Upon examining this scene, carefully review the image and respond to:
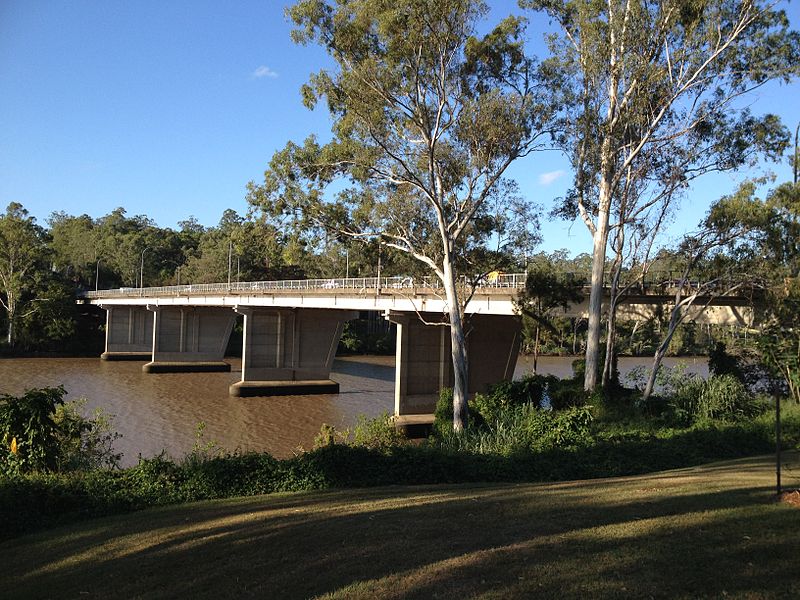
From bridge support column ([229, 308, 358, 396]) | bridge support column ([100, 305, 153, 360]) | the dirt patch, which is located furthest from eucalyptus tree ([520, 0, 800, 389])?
bridge support column ([100, 305, 153, 360])

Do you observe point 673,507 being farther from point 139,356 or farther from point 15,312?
point 15,312

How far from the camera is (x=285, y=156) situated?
73.2 feet

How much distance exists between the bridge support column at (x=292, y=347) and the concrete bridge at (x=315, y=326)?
7 centimetres

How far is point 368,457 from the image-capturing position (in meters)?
12.8

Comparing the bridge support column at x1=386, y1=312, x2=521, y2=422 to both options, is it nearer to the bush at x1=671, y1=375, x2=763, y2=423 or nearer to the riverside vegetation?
the riverside vegetation

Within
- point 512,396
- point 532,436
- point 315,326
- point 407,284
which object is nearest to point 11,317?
point 315,326

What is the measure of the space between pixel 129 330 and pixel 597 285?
203 ft

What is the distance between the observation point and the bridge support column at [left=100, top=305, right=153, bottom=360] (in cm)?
7119

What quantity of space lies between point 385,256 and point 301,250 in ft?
19.2

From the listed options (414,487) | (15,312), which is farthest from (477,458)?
(15,312)

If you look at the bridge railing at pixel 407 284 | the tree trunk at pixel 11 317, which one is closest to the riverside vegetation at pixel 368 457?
the bridge railing at pixel 407 284

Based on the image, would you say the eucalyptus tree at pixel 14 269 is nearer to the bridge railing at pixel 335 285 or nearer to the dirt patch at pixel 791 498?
the bridge railing at pixel 335 285

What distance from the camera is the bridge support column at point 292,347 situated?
45031mm

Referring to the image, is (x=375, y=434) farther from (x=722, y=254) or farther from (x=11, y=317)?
(x=11, y=317)
